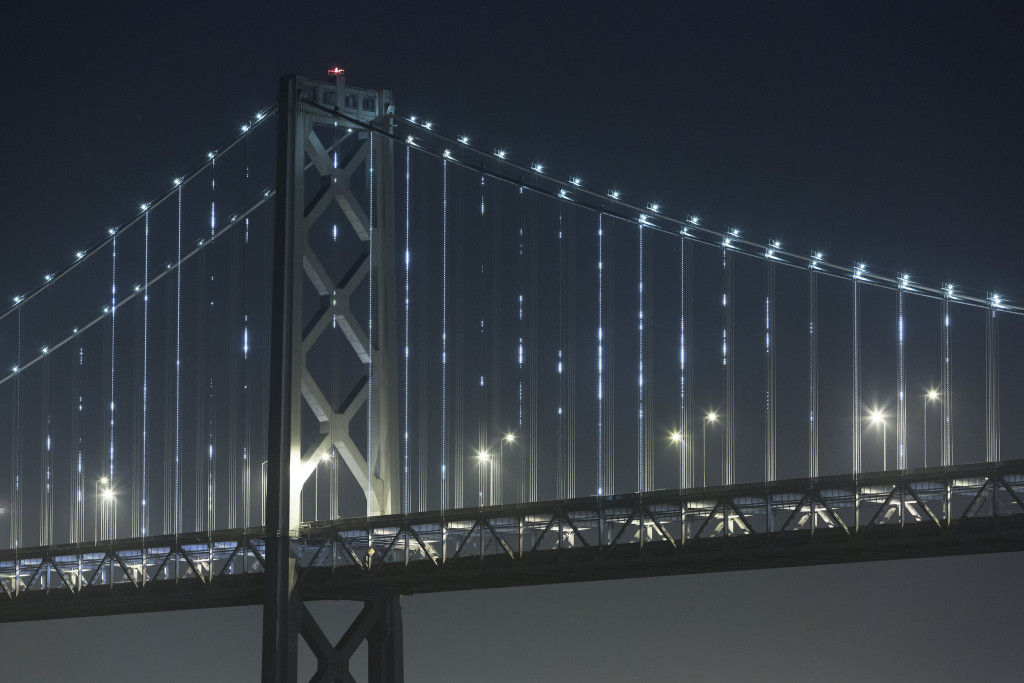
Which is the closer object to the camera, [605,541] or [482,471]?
[605,541]

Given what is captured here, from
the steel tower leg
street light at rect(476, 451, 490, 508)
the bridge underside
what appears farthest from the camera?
street light at rect(476, 451, 490, 508)

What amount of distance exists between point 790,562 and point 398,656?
37.4 feet

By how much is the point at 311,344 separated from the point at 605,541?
9.23 m

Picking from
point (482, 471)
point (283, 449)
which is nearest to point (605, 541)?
point (482, 471)

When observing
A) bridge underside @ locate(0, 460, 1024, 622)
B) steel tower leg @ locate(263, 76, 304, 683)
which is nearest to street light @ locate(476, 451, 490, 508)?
bridge underside @ locate(0, 460, 1024, 622)

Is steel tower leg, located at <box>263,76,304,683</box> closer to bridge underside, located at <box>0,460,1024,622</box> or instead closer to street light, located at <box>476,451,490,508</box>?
bridge underside, located at <box>0,460,1024,622</box>

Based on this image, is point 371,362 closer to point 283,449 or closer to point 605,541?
point 283,449

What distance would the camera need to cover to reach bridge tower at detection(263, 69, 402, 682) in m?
50.6

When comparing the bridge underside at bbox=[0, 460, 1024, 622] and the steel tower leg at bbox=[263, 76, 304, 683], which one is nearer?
the bridge underside at bbox=[0, 460, 1024, 622]

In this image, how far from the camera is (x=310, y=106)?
53781 millimetres

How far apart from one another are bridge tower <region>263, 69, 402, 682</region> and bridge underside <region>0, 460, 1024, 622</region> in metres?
1.02

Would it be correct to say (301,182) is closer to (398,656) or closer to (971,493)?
(398,656)

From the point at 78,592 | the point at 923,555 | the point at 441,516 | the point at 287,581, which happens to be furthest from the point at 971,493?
the point at 78,592

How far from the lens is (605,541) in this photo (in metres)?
48.8
